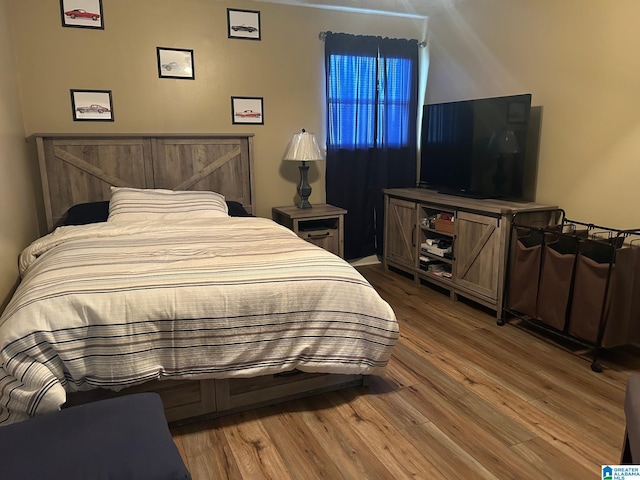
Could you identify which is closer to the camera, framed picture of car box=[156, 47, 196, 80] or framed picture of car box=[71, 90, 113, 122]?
framed picture of car box=[71, 90, 113, 122]

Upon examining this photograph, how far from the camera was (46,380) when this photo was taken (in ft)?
5.66

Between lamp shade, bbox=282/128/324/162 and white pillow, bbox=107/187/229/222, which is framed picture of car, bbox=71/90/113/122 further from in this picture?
lamp shade, bbox=282/128/324/162

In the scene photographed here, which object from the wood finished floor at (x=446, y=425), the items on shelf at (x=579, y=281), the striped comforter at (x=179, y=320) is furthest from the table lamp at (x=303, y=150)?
the wood finished floor at (x=446, y=425)

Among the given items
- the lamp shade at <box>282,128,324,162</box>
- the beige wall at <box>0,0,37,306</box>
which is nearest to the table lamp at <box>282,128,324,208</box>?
the lamp shade at <box>282,128,324,162</box>

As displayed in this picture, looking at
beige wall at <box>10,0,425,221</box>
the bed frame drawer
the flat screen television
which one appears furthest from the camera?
beige wall at <box>10,0,425,221</box>

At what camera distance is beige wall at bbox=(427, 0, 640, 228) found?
288 centimetres

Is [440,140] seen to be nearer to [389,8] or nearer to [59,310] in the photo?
[389,8]

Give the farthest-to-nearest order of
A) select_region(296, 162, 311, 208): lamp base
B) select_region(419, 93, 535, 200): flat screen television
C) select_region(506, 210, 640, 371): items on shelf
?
select_region(296, 162, 311, 208): lamp base → select_region(419, 93, 535, 200): flat screen television → select_region(506, 210, 640, 371): items on shelf

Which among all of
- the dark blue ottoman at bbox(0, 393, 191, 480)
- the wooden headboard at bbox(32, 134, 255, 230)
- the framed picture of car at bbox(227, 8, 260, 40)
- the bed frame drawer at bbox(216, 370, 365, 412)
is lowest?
the bed frame drawer at bbox(216, 370, 365, 412)

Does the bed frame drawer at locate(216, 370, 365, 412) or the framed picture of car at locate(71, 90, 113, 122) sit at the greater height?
the framed picture of car at locate(71, 90, 113, 122)

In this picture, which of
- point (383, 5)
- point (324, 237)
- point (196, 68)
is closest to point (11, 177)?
point (196, 68)

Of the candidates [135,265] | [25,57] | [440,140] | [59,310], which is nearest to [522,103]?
[440,140]

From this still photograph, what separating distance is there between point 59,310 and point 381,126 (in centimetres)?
350

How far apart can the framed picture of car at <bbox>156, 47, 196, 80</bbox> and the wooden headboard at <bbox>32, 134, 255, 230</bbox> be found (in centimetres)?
51
